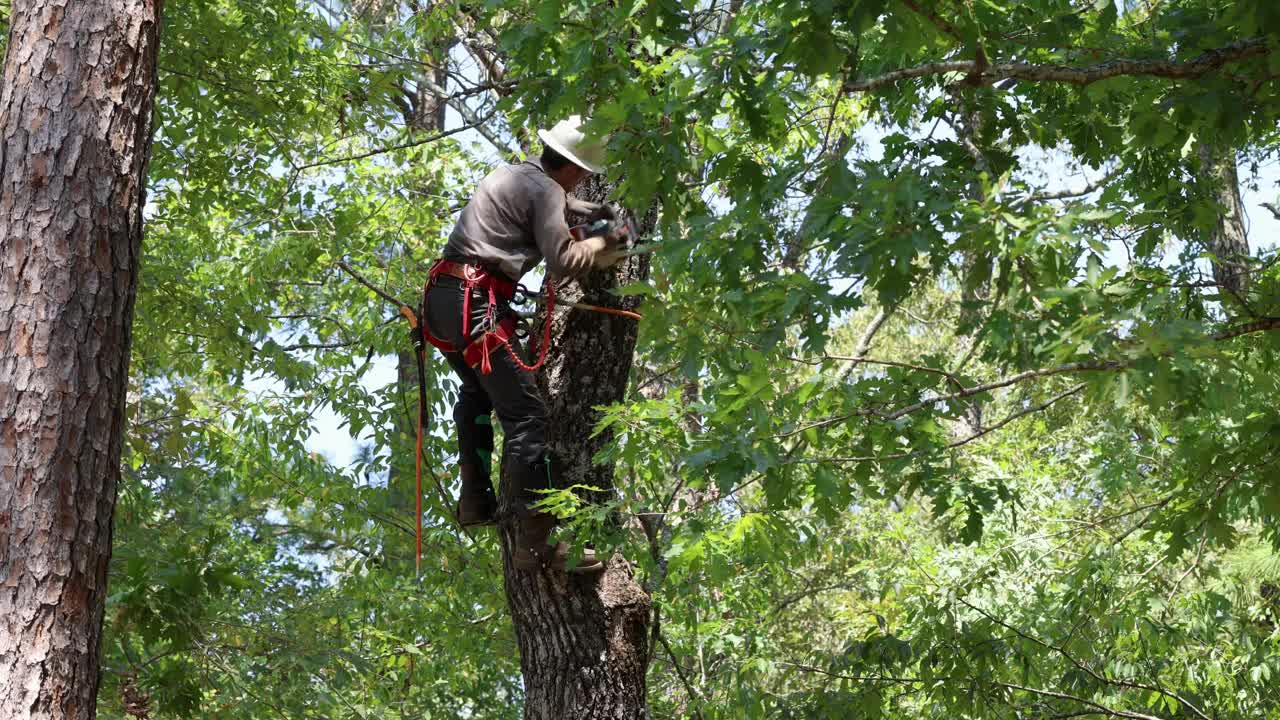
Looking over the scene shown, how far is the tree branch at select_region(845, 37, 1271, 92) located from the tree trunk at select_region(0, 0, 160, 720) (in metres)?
2.07

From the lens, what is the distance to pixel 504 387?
4094 mm

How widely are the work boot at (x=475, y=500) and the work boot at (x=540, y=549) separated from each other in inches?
17.8

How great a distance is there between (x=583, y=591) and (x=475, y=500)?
641 millimetres

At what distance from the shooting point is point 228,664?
5.30m

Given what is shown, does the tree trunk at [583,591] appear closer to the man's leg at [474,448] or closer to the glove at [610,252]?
the glove at [610,252]

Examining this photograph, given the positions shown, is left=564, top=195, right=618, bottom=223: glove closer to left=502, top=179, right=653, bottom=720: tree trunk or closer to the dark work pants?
left=502, top=179, right=653, bottom=720: tree trunk

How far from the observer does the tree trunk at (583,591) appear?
13.3 ft

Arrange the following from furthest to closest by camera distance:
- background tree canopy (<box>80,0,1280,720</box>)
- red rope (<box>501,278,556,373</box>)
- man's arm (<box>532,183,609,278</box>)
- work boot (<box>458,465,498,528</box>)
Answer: work boot (<box>458,465,498,528</box>) < red rope (<box>501,278,556,373</box>) < man's arm (<box>532,183,609,278</box>) < background tree canopy (<box>80,0,1280,720</box>)

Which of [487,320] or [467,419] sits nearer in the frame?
[487,320]

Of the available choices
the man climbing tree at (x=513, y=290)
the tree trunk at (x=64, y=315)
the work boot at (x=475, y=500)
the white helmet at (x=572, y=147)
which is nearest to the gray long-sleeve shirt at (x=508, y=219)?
the man climbing tree at (x=513, y=290)

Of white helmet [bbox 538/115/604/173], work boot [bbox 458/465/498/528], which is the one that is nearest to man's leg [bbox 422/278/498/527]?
work boot [bbox 458/465/498/528]

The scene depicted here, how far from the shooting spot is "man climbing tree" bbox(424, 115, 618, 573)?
405cm

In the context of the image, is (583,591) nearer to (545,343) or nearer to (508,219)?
(545,343)

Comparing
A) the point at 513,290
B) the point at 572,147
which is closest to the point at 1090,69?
the point at 572,147
